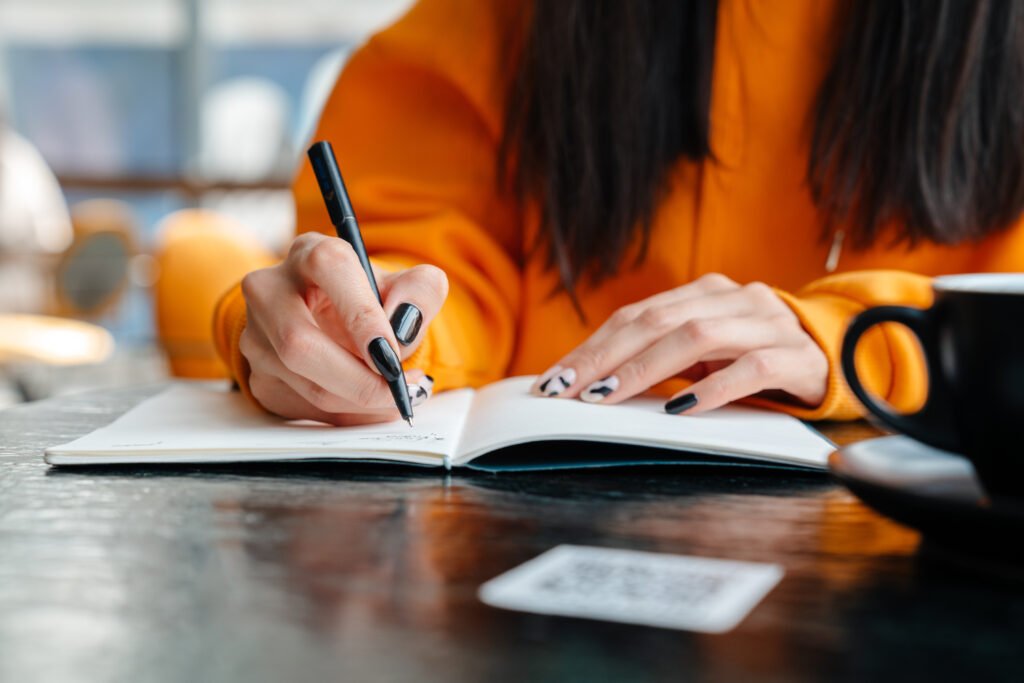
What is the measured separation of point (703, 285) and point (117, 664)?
1.79 ft

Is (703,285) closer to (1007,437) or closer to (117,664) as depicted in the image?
(1007,437)

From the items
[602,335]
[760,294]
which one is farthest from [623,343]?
[760,294]

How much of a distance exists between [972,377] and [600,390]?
317 millimetres

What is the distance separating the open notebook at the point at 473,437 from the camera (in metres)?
0.53

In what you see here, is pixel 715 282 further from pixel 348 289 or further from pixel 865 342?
pixel 348 289

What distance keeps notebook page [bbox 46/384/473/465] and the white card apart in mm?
185

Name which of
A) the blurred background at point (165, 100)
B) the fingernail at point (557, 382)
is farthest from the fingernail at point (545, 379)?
the blurred background at point (165, 100)

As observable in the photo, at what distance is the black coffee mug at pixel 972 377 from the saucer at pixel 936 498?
0.05ft

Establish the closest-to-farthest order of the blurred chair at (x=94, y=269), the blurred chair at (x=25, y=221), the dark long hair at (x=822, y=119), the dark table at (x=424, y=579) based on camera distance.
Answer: the dark table at (x=424, y=579) < the dark long hair at (x=822, y=119) < the blurred chair at (x=94, y=269) < the blurred chair at (x=25, y=221)

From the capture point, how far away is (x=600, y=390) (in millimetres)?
658

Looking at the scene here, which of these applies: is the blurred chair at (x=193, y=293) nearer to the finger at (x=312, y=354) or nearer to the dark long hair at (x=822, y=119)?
the dark long hair at (x=822, y=119)

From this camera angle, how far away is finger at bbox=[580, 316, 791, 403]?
66cm

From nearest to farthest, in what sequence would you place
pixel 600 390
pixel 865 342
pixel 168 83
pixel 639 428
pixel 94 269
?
pixel 639 428 → pixel 600 390 → pixel 865 342 → pixel 94 269 → pixel 168 83

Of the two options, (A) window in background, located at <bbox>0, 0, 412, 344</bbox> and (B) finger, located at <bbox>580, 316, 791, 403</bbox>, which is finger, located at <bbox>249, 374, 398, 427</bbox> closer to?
(B) finger, located at <bbox>580, 316, 791, 403</bbox>
